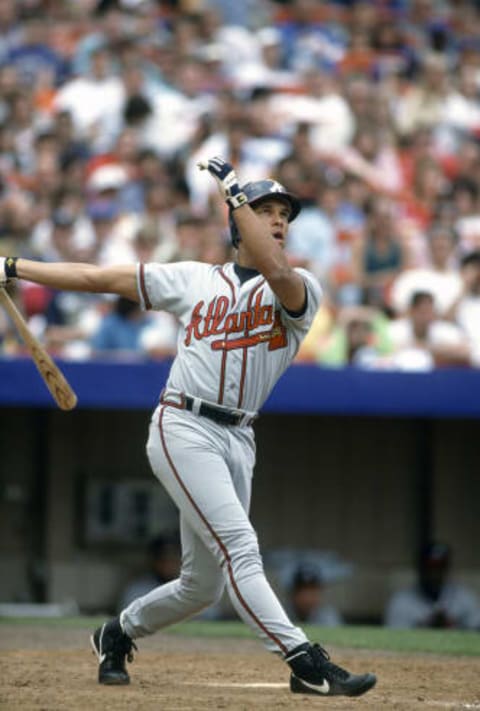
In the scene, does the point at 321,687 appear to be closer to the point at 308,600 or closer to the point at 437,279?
the point at 308,600

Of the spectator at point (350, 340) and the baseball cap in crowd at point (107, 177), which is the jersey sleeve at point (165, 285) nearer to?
the spectator at point (350, 340)

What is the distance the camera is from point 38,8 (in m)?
13.0

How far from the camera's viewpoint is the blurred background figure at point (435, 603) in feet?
28.7

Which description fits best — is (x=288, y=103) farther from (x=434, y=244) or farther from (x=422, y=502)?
(x=422, y=502)

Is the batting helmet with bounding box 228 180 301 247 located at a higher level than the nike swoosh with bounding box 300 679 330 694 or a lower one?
higher

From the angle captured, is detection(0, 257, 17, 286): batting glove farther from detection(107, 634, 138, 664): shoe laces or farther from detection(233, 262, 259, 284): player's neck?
detection(107, 634, 138, 664): shoe laces

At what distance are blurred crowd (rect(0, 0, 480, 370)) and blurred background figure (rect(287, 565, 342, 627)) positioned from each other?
4.30 feet

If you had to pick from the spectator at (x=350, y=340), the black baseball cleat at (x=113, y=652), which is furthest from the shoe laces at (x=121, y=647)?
the spectator at (x=350, y=340)

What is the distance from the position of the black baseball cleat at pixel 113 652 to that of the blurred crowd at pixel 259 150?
3.81 metres

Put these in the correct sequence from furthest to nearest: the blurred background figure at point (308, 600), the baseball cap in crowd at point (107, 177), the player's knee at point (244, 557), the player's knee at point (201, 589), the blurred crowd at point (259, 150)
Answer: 1. the baseball cap in crowd at point (107, 177)
2. the blurred crowd at point (259, 150)
3. the blurred background figure at point (308, 600)
4. the player's knee at point (201, 589)
5. the player's knee at point (244, 557)

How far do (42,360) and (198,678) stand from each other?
1.34 meters

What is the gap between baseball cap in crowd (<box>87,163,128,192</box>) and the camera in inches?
427

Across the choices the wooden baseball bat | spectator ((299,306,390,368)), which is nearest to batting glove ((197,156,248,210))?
the wooden baseball bat

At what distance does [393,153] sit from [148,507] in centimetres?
403
